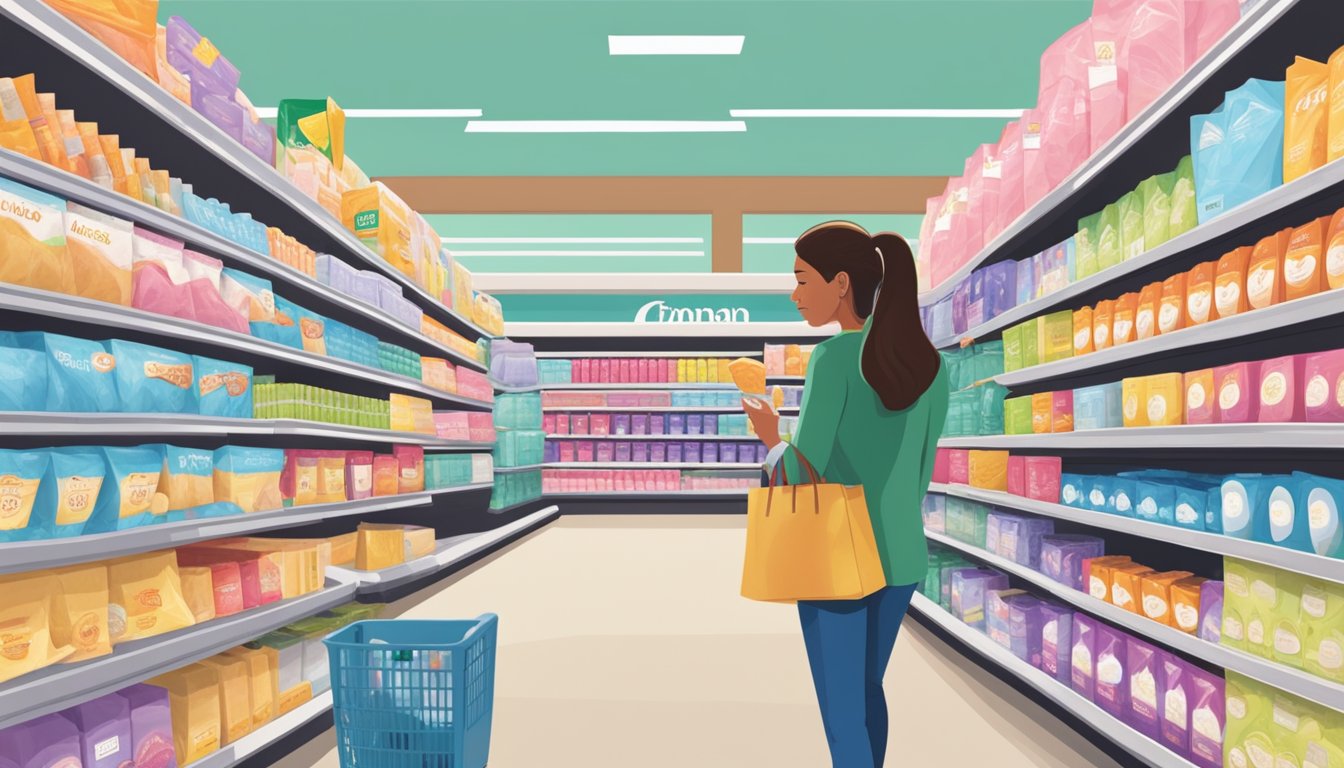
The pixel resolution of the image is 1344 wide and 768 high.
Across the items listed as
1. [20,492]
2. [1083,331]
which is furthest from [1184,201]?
[20,492]

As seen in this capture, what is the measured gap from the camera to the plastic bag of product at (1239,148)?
5.79 ft

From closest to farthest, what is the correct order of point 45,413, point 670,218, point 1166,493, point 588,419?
point 45,413, point 1166,493, point 588,419, point 670,218

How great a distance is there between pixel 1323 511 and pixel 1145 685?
914mm

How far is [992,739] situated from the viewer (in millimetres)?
2570

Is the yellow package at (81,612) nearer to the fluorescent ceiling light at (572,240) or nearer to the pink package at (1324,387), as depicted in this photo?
the pink package at (1324,387)

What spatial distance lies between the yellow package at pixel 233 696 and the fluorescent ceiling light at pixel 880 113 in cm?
700

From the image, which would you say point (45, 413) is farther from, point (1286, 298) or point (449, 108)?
point (449, 108)

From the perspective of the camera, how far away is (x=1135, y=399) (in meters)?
2.30

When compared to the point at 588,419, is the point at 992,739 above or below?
below

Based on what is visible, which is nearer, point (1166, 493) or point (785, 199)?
point (1166, 493)

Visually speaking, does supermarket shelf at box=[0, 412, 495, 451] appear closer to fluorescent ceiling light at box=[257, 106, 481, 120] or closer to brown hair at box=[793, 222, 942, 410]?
brown hair at box=[793, 222, 942, 410]

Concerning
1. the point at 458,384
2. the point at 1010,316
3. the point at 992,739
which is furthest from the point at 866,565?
the point at 458,384

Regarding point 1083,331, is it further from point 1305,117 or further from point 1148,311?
point 1305,117

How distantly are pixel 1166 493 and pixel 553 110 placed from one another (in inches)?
280
